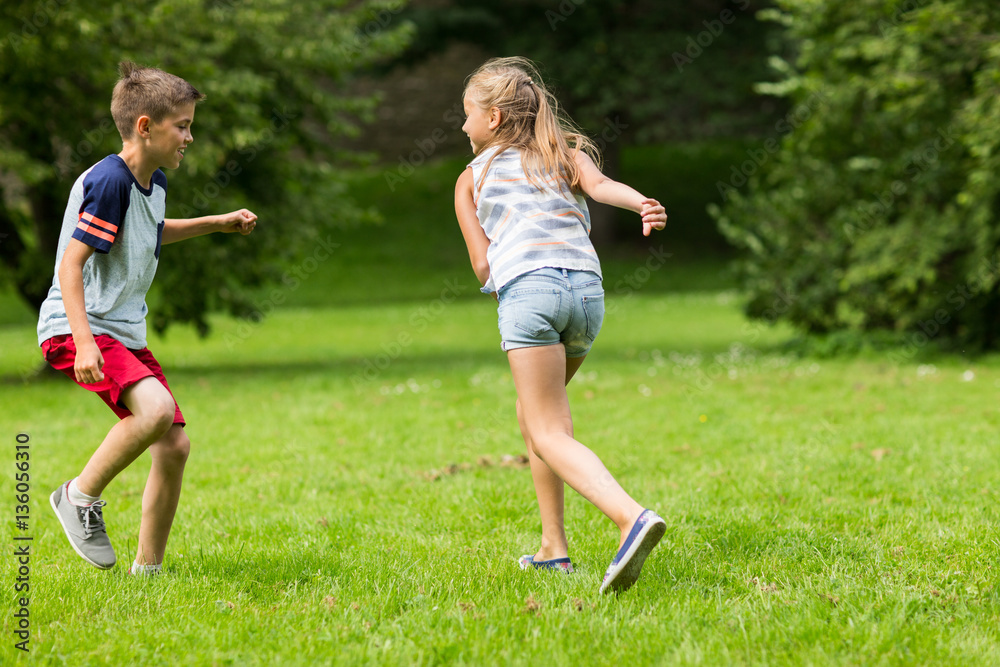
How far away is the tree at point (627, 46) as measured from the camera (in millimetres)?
23844

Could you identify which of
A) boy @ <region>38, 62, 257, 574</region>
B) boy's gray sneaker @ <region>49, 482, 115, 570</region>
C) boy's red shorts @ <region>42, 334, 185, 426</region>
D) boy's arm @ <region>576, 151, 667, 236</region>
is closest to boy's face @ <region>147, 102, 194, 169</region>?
boy @ <region>38, 62, 257, 574</region>

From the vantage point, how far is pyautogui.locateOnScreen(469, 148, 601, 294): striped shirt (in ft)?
10.2

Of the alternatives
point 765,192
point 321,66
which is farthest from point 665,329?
point 321,66

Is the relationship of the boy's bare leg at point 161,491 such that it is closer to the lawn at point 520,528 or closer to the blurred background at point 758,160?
the lawn at point 520,528

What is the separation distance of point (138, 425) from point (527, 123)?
5.48 ft

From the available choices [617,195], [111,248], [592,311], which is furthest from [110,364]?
[617,195]

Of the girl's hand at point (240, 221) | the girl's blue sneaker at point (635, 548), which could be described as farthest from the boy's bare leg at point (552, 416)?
the girl's hand at point (240, 221)

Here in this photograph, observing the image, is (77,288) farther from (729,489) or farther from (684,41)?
(684,41)

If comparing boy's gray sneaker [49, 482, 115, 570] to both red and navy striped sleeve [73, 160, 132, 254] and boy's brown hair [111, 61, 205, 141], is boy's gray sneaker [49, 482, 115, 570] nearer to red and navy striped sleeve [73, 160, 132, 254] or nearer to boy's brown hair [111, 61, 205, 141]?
red and navy striped sleeve [73, 160, 132, 254]

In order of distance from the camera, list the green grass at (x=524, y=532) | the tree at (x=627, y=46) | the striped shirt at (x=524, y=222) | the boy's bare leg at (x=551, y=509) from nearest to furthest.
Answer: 1. the green grass at (x=524, y=532)
2. the striped shirt at (x=524, y=222)
3. the boy's bare leg at (x=551, y=509)
4. the tree at (x=627, y=46)

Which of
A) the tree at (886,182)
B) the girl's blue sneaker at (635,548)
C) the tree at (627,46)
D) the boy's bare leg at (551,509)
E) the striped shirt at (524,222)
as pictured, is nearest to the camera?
the girl's blue sneaker at (635,548)

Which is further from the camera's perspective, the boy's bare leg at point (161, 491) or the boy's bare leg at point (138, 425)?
the boy's bare leg at point (161, 491)

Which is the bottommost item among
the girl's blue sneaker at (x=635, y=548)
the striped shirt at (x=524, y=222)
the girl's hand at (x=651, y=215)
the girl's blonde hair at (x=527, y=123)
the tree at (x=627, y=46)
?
the tree at (x=627, y=46)

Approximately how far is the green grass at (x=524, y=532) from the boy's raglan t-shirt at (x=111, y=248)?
0.91 metres
